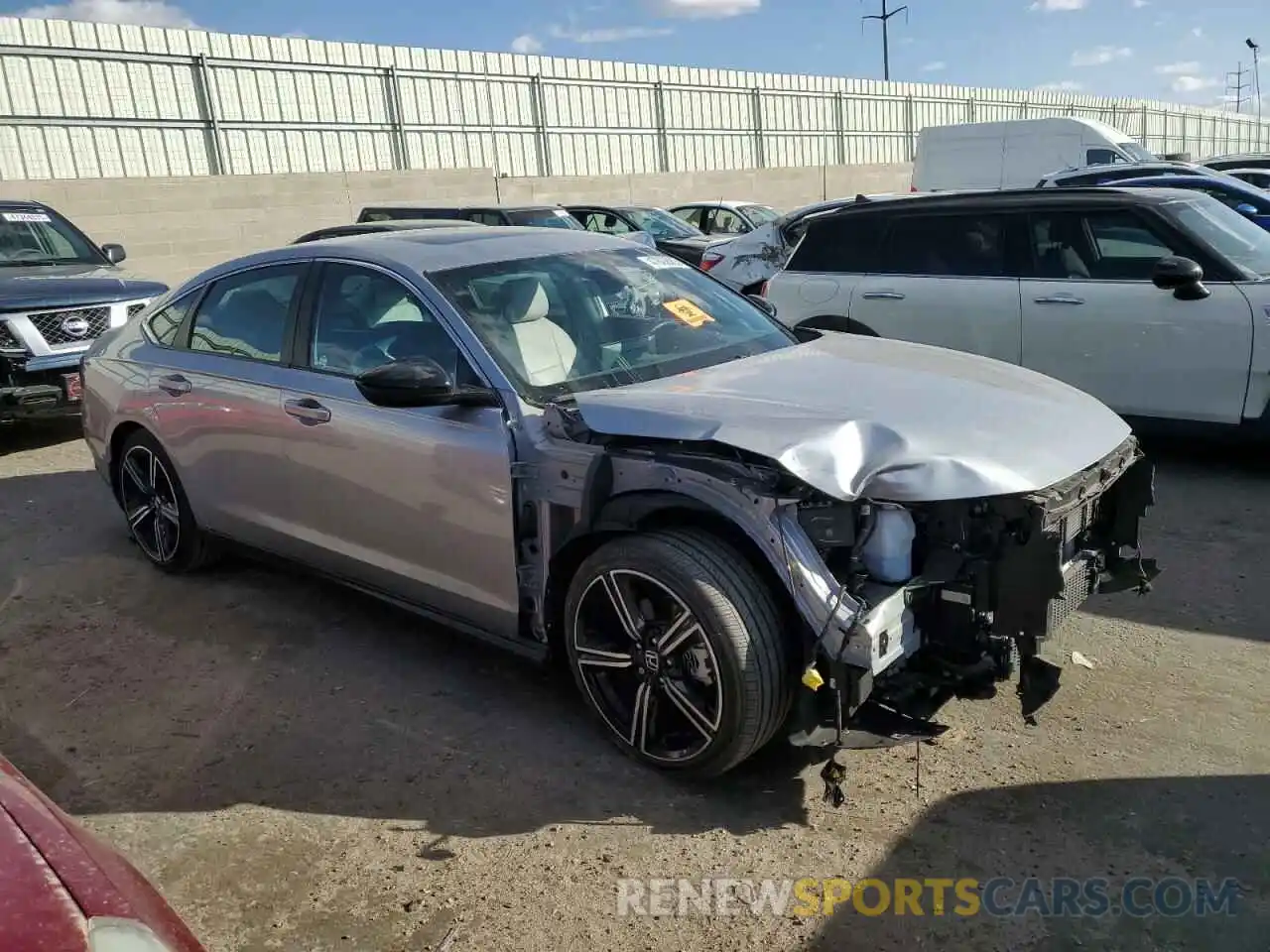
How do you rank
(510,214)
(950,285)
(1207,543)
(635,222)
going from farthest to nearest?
(635,222), (510,214), (950,285), (1207,543)

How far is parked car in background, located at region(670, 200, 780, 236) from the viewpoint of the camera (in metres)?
18.9

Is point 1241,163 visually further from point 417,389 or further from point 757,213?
point 417,389

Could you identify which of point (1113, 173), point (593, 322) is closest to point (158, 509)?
point (593, 322)

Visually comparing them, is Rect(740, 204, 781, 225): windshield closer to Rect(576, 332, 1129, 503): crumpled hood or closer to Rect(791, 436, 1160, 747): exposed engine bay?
Rect(576, 332, 1129, 503): crumpled hood

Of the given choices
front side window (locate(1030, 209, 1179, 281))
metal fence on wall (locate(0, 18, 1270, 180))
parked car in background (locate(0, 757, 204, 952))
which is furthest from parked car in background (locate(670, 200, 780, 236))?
A: parked car in background (locate(0, 757, 204, 952))

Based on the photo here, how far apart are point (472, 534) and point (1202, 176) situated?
11251mm

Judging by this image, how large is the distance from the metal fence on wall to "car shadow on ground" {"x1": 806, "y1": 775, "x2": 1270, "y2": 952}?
54.5 ft

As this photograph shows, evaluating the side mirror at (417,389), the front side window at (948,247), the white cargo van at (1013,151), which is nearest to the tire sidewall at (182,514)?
the side mirror at (417,389)

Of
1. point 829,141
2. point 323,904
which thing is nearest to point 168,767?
point 323,904

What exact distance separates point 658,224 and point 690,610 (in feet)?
45.8

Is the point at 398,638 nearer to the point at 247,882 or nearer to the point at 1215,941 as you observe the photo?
the point at 247,882

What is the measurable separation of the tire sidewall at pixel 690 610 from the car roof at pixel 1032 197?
4.73m

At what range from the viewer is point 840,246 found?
305 inches

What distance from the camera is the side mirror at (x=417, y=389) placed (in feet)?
11.9
